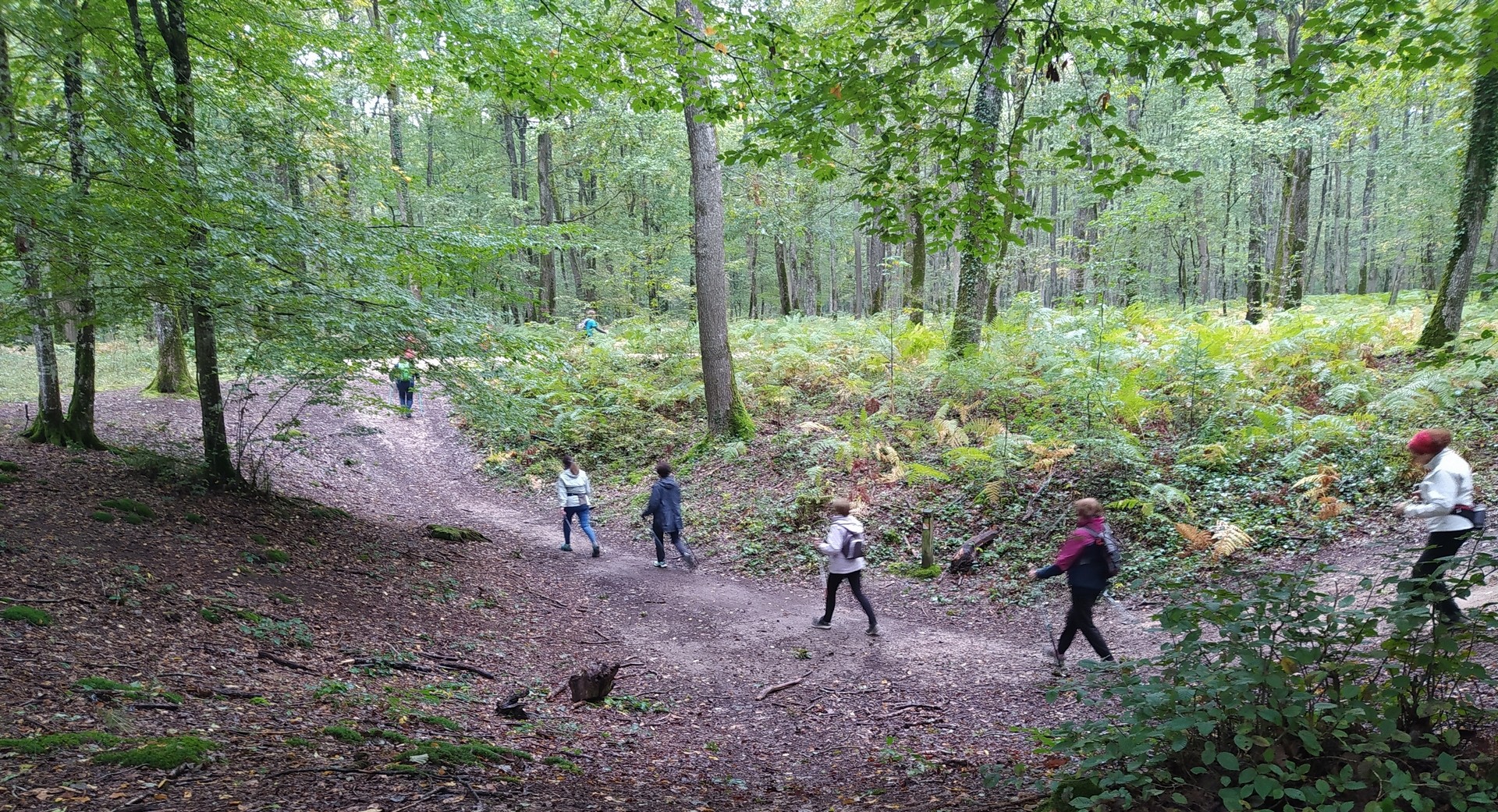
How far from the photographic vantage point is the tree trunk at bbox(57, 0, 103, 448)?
17.3 ft

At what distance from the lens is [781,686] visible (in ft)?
20.7

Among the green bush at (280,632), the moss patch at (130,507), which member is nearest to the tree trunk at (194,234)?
the moss patch at (130,507)

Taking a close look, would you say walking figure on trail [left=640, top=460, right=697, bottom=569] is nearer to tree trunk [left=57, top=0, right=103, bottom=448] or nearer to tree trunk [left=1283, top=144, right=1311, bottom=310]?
tree trunk [left=57, top=0, right=103, bottom=448]

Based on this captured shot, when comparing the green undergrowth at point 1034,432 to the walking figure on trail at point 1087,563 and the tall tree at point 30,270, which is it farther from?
the tall tree at point 30,270

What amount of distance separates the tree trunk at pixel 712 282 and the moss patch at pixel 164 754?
10.2 metres

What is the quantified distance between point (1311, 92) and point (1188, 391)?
6768 mm

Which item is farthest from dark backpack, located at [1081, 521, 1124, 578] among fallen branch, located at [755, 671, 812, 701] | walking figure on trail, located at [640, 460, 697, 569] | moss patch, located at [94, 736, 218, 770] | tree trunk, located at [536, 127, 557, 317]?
tree trunk, located at [536, 127, 557, 317]

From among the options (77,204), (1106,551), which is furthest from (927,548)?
(77,204)

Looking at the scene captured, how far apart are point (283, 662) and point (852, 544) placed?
16.8 ft

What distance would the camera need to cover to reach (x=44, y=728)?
11.0 feet

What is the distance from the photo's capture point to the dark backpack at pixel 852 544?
7.23 meters

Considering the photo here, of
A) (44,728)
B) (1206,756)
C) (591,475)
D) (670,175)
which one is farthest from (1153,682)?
(670,175)

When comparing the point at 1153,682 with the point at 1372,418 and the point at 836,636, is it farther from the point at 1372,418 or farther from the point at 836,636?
the point at 1372,418

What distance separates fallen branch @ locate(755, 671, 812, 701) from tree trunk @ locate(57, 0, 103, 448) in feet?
22.4
